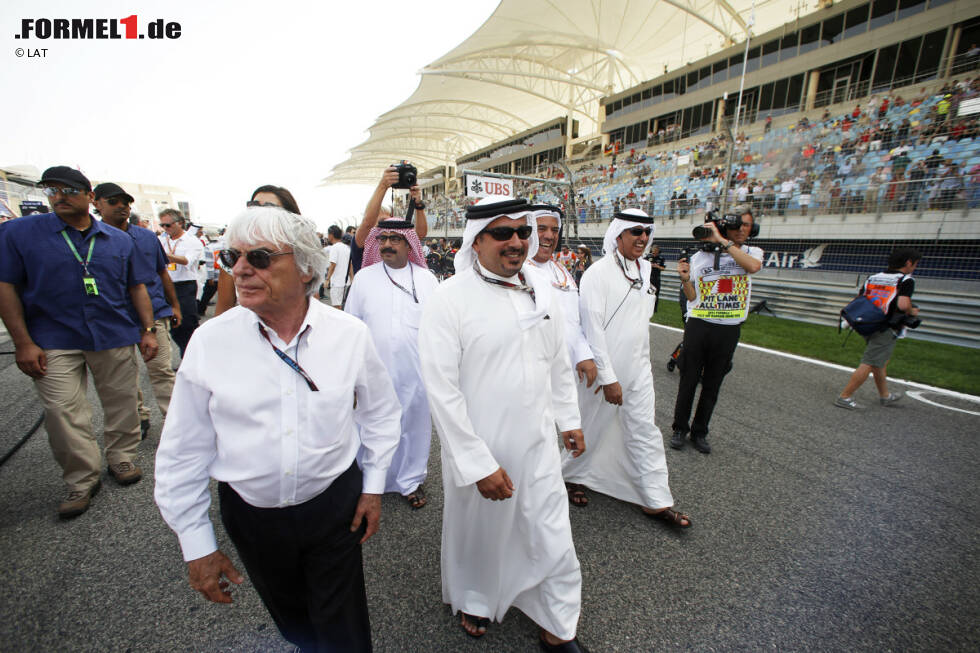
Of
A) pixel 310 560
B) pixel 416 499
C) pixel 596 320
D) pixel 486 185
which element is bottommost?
pixel 416 499

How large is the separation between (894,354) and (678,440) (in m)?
6.23

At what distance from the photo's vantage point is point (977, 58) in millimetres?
13992

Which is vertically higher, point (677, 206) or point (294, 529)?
point (677, 206)

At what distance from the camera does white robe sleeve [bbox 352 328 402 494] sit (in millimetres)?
1482

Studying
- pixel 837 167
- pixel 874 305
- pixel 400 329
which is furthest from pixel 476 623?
pixel 837 167

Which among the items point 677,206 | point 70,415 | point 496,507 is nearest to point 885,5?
point 677,206

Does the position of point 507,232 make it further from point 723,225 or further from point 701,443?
point 701,443

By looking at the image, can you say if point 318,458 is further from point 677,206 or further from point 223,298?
point 677,206

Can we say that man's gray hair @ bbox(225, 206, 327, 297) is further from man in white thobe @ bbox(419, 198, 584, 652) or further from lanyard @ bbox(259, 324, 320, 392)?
man in white thobe @ bbox(419, 198, 584, 652)

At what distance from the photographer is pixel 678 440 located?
11.9ft

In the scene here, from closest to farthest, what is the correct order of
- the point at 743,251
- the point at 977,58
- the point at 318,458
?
the point at 318,458, the point at 743,251, the point at 977,58

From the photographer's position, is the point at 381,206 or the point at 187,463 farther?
the point at 381,206

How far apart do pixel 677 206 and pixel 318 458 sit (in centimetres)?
1860

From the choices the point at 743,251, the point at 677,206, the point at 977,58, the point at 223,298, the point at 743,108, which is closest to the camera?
the point at 223,298
